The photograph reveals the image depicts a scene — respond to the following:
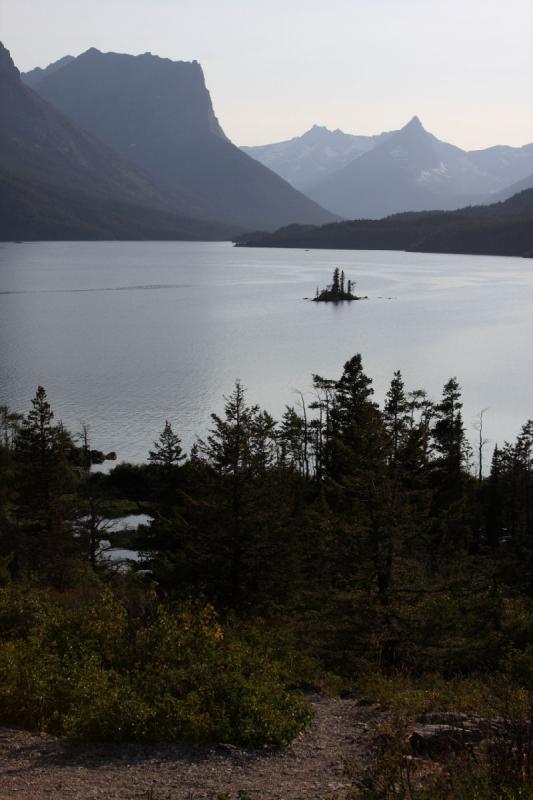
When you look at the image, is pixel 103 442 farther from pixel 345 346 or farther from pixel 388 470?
pixel 345 346

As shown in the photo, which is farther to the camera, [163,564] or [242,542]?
[163,564]

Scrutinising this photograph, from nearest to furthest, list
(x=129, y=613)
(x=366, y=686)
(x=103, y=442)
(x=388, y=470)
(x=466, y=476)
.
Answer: (x=366, y=686), (x=129, y=613), (x=388, y=470), (x=466, y=476), (x=103, y=442)

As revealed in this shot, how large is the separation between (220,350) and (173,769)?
98854mm

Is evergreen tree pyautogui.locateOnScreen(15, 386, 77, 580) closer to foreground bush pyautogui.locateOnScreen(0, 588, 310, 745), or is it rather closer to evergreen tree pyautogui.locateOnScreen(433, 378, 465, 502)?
foreground bush pyautogui.locateOnScreen(0, 588, 310, 745)

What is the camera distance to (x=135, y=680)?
1582cm

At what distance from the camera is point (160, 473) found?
49938 mm

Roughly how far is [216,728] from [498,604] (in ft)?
47.1

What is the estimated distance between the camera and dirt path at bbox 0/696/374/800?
38.9ft

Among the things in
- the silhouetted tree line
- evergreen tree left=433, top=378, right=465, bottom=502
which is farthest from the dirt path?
evergreen tree left=433, top=378, right=465, bottom=502

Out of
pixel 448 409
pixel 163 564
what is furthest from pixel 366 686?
pixel 448 409

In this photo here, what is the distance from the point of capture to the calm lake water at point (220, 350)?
7750 centimetres

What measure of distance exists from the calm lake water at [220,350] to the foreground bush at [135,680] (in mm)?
44750

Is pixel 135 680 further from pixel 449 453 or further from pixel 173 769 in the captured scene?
pixel 449 453

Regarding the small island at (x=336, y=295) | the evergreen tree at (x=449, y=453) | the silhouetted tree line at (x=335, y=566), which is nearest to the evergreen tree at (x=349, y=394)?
the evergreen tree at (x=449, y=453)
